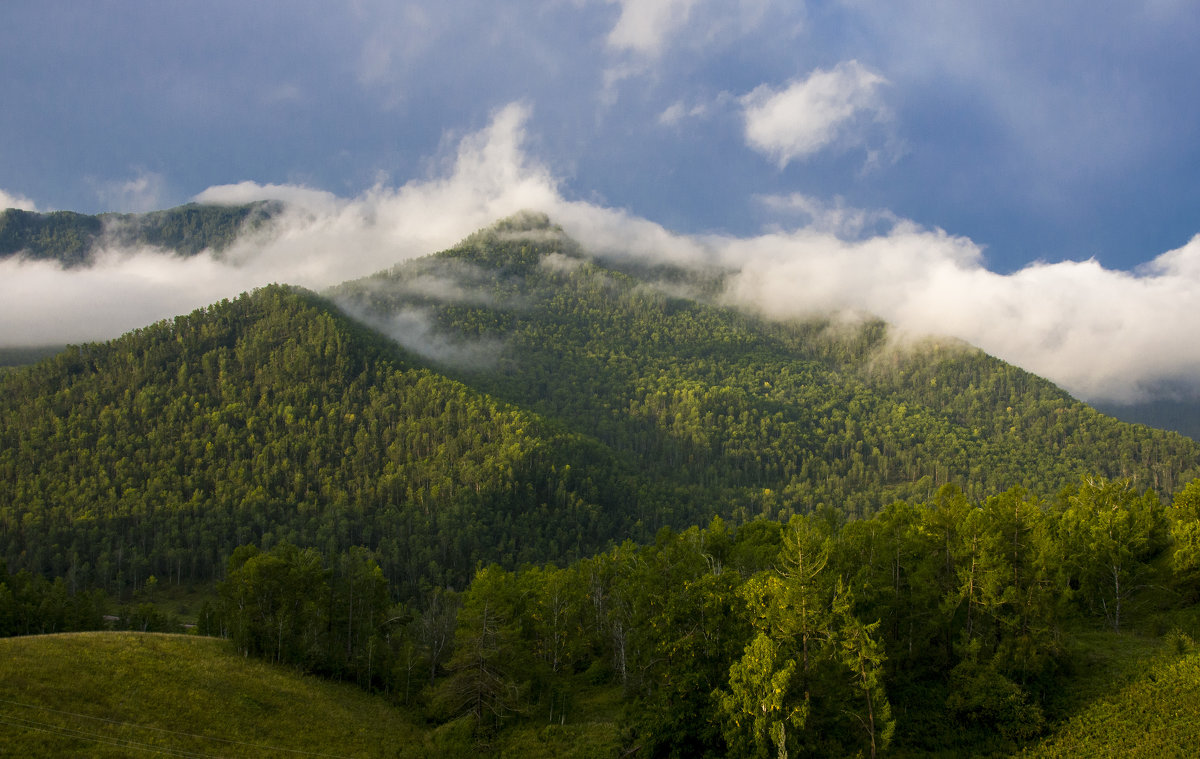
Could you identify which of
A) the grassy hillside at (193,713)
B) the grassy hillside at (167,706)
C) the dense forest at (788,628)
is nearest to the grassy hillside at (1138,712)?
the dense forest at (788,628)

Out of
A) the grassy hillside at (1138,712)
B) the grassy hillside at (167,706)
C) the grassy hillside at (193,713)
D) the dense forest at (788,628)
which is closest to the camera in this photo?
the grassy hillside at (1138,712)

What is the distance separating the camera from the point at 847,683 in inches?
1622

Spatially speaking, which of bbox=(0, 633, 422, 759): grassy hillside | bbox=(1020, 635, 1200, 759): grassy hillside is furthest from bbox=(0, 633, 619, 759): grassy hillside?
bbox=(1020, 635, 1200, 759): grassy hillside

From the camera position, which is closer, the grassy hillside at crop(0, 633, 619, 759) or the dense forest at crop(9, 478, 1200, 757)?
the dense forest at crop(9, 478, 1200, 757)

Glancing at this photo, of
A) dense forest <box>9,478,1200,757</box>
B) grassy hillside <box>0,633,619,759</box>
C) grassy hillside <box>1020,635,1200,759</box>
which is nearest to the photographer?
grassy hillside <box>1020,635,1200,759</box>

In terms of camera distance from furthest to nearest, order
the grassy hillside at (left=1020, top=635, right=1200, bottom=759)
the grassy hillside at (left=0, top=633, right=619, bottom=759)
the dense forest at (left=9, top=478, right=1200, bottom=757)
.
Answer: the grassy hillside at (left=0, top=633, right=619, bottom=759) < the dense forest at (left=9, top=478, right=1200, bottom=757) < the grassy hillside at (left=1020, top=635, right=1200, bottom=759)

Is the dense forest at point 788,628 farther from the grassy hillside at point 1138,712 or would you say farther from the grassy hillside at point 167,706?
the grassy hillside at point 167,706

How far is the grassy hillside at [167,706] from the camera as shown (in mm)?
42781

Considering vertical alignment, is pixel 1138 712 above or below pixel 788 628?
below

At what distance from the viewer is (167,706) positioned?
163 feet

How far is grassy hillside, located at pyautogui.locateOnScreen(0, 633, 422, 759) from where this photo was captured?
42781 millimetres

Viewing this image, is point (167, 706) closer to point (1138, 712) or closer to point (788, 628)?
point (788, 628)

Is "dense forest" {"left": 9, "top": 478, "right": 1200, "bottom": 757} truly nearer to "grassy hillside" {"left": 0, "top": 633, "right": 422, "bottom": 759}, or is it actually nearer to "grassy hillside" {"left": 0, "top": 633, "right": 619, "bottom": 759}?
Result: "grassy hillside" {"left": 0, "top": 633, "right": 619, "bottom": 759}

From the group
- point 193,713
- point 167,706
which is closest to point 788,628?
point 193,713
